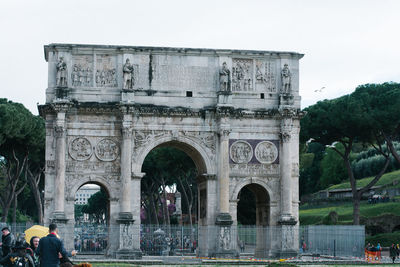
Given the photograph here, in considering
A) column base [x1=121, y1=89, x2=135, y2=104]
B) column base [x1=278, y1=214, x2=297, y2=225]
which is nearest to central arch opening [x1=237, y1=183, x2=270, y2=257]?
column base [x1=278, y1=214, x2=297, y2=225]

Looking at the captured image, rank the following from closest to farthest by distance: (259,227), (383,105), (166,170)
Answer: (259,227) → (383,105) → (166,170)

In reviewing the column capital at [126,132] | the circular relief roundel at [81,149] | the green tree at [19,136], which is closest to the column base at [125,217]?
the circular relief roundel at [81,149]

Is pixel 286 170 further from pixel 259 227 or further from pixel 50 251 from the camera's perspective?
pixel 50 251

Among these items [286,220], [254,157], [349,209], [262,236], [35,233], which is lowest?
[262,236]

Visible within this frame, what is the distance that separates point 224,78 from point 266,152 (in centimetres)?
428

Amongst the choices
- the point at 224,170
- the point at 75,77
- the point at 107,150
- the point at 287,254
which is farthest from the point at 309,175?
the point at 75,77

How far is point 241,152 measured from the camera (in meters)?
36.0

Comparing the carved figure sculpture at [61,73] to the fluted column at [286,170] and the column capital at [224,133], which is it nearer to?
the column capital at [224,133]

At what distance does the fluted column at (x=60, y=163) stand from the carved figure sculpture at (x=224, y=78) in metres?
7.71

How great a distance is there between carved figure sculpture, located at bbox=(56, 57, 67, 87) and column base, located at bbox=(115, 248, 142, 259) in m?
8.27

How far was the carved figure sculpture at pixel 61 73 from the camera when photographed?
3422 cm

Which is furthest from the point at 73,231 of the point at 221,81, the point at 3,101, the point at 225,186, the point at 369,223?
the point at 369,223

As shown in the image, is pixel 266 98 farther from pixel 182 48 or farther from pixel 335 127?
pixel 335 127

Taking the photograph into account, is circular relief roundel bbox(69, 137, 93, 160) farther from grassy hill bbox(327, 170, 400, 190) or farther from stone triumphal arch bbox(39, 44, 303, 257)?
grassy hill bbox(327, 170, 400, 190)
